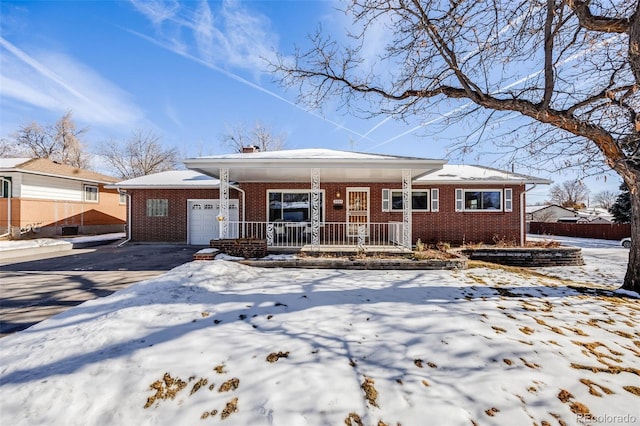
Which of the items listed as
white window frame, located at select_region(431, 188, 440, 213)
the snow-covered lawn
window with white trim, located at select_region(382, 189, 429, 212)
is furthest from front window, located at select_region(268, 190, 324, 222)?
the snow-covered lawn

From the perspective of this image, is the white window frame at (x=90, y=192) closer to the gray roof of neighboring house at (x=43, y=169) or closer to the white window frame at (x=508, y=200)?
the gray roof of neighboring house at (x=43, y=169)

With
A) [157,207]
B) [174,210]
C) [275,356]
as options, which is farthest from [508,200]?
[157,207]

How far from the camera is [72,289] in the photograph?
221 inches

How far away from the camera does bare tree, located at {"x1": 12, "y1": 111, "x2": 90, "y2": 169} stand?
30344mm

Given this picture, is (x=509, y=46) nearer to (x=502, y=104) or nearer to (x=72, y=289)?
(x=502, y=104)

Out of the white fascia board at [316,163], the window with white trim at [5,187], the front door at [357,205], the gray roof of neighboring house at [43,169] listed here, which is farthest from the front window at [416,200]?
the window with white trim at [5,187]

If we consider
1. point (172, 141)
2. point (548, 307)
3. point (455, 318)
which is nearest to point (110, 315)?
point (455, 318)

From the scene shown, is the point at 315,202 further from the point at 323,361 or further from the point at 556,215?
the point at 556,215

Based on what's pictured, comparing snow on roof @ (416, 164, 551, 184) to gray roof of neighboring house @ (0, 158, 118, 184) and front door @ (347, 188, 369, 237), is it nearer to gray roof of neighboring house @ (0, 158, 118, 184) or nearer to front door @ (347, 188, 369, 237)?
front door @ (347, 188, 369, 237)

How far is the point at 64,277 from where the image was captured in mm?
6641

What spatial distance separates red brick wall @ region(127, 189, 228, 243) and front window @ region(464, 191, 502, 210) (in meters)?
11.5

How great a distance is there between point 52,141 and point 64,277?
35.4 meters

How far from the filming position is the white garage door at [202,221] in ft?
42.6

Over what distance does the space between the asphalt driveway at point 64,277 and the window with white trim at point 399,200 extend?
26.9 ft
